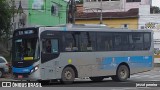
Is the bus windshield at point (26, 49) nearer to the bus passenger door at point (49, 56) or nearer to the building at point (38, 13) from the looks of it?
the bus passenger door at point (49, 56)

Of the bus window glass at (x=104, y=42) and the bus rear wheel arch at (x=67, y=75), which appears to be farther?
the bus window glass at (x=104, y=42)

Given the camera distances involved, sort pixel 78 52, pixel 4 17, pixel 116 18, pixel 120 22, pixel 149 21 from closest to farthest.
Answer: pixel 78 52 → pixel 4 17 → pixel 149 21 → pixel 120 22 → pixel 116 18

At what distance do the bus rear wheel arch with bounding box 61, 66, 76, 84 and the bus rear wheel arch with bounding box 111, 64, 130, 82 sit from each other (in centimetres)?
369

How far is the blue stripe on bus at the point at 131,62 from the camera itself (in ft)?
83.6

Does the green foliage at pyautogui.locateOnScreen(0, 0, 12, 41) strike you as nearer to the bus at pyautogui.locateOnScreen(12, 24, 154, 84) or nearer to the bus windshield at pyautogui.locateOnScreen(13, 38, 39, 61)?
the bus at pyautogui.locateOnScreen(12, 24, 154, 84)

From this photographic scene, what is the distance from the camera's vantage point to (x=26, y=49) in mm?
22594

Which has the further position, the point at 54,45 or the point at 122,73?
the point at 122,73

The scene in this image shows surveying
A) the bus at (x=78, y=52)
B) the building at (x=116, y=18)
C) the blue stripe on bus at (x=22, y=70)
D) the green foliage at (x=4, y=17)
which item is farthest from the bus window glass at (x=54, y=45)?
the building at (x=116, y=18)

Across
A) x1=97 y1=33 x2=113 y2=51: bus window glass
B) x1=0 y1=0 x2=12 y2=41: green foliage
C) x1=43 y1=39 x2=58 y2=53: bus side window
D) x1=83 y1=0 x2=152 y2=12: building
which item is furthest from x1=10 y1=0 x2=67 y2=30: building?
x1=43 y1=39 x2=58 y2=53: bus side window

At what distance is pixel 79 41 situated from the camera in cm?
2419

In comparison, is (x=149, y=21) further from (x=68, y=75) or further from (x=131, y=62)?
(x=68, y=75)

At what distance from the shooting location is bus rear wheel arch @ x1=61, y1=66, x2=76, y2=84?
76.2 ft

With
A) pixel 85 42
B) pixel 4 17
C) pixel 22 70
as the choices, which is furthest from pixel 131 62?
pixel 4 17

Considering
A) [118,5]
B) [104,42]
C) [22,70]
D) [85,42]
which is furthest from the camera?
[118,5]
